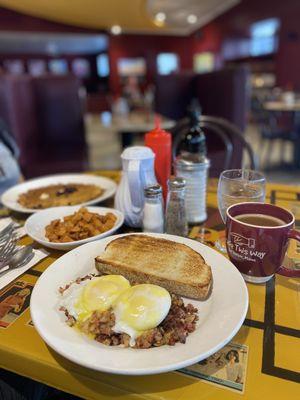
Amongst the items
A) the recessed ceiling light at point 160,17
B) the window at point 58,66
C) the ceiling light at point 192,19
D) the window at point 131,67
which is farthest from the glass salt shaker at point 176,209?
the window at point 58,66

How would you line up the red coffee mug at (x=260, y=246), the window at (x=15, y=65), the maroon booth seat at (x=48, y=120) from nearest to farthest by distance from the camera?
the red coffee mug at (x=260, y=246) < the maroon booth seat at (x=48, y=120) < the window at (x=15, y=65)

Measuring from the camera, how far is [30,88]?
300 cm

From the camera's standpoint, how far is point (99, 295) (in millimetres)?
535

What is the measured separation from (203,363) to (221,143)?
104 inches

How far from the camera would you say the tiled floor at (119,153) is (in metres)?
3.96

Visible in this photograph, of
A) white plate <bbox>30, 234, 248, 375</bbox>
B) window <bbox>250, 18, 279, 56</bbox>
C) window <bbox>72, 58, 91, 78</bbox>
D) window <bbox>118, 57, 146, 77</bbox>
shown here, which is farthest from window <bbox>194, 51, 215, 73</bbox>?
white plate <bbox>30, 234, 248, 375</bbox>

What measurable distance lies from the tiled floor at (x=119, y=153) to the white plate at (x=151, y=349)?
2680 mm

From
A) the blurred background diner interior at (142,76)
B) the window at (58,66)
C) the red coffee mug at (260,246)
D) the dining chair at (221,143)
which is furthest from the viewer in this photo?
the window at (58,66)

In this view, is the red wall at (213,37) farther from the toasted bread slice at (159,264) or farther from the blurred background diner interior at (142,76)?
the toasted bread slice at (159,264)

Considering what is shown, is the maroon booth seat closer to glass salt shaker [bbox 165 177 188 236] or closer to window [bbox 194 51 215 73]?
glass salt shaker [bbox 165 177 188 236]

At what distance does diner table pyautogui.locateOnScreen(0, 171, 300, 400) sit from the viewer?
1.44 feet

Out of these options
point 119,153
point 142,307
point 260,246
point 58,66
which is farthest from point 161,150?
point 58,66

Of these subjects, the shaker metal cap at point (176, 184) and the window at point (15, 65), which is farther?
the window at point (15, 65)

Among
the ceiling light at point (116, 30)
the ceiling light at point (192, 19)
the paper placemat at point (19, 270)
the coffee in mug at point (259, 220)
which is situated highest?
the ceiling light at point (192, 19)
